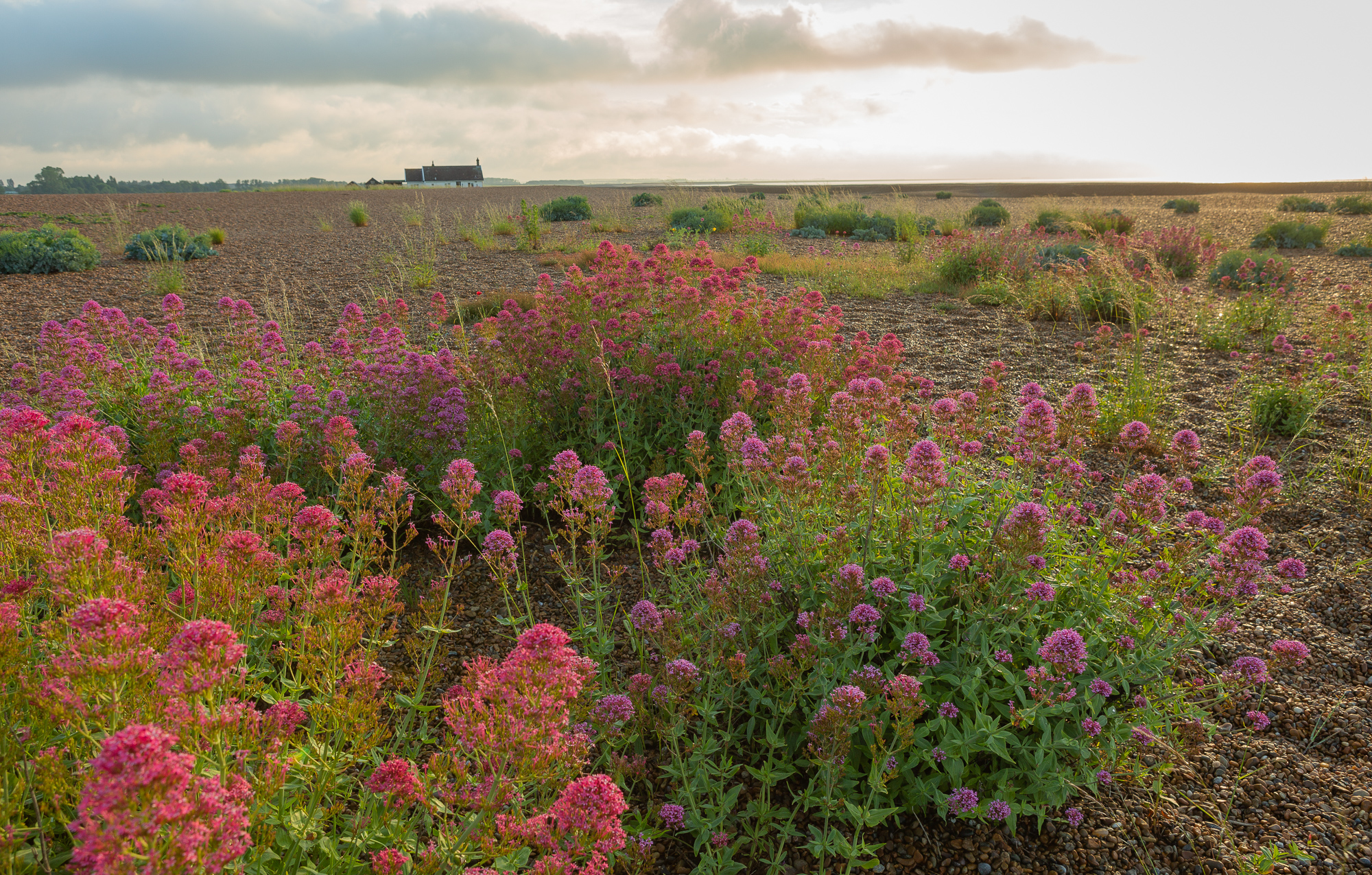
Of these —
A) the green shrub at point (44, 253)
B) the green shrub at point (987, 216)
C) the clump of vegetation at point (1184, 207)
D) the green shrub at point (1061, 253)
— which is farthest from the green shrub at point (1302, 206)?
the green shrub at point (44, 253)

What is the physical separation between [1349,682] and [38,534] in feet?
20.7

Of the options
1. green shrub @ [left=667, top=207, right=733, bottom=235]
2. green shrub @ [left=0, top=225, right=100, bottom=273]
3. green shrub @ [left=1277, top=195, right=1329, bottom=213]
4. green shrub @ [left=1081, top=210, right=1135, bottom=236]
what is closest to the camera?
green shrub @ [left=0, top=225, right=100, bottom=273]

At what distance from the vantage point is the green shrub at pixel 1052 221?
21209mm

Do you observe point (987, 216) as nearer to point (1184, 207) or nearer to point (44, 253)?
point (1184, 207)

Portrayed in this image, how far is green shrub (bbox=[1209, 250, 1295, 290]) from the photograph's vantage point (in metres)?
10.1

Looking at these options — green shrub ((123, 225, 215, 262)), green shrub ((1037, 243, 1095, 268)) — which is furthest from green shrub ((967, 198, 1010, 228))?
green shrub ((123, 225, 215, 262))

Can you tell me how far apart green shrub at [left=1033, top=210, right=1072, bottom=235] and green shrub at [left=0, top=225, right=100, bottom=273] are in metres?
25.4

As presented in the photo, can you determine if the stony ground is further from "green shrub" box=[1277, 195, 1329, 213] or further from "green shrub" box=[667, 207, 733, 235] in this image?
"green shrub" box=[1277, 195, 1329, 213]

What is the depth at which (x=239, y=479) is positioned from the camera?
3066 millimetres

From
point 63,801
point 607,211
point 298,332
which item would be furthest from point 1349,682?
point 607,211

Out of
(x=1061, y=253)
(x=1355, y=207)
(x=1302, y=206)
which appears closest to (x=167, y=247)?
(x=1061, y=253)

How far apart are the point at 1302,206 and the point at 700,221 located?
26261 millimetres

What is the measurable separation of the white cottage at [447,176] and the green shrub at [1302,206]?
6935 centimetres

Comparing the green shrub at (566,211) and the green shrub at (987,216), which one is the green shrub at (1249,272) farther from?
the green shrub at (566,211)
